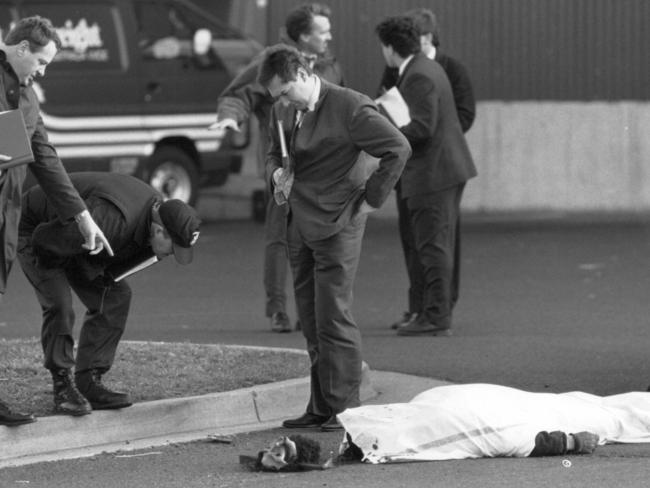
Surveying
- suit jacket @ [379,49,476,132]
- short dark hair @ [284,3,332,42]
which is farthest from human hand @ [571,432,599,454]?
suit jacket @ [379,49,476,132]

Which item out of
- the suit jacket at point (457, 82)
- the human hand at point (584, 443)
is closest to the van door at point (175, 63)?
the suit jacket at point (457, 82)

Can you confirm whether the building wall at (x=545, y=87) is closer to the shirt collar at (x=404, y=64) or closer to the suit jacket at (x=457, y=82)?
the suit jacket at (x=457, y=82)

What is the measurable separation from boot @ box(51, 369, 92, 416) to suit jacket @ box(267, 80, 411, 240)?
51.4 inches

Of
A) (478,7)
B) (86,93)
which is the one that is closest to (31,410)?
(86,93)

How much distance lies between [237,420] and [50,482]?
4.76 feet

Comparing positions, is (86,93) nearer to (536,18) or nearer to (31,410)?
(536,18)

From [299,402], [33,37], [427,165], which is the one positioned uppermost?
[33,37]

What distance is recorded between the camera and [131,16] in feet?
53.0

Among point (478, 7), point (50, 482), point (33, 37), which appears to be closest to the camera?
point (50, 482)

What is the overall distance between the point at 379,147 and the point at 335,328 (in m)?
0.88

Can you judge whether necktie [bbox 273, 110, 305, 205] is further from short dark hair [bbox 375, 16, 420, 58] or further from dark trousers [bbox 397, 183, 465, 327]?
dark trousers [bbox 397, 183, 465, 327]

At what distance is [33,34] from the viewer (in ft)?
23.1

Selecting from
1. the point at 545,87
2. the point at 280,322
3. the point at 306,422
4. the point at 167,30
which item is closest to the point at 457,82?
the point at 280,322

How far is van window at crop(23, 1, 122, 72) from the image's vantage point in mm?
15703
